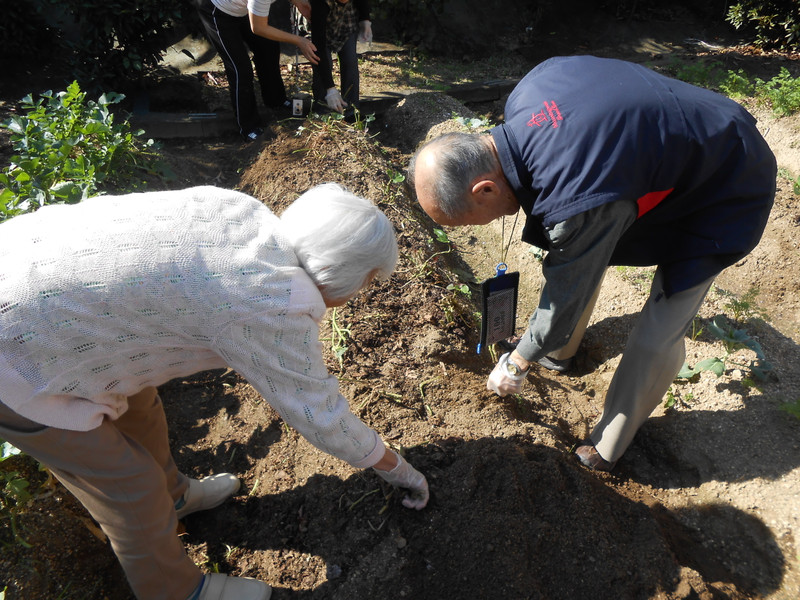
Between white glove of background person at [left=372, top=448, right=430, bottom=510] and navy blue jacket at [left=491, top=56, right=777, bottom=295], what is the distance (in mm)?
888

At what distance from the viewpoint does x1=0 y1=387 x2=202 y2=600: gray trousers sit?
1.38 meters

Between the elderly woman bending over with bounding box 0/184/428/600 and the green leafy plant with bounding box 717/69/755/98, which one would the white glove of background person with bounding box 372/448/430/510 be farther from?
the green leafy plant with bounding box 717/69/755/98

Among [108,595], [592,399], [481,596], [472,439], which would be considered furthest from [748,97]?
[108,595]

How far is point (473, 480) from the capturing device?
2023 millimetres

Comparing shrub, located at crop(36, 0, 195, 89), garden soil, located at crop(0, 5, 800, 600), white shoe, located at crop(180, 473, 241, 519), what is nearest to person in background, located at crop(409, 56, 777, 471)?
garden soil, located at crop(0, 5, 800, 600)

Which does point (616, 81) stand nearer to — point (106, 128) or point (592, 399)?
point (592, 399)

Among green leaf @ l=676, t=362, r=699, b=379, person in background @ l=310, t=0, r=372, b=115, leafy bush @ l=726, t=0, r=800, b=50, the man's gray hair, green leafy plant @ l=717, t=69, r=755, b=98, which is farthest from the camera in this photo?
leafy bush @ l=726, t=0, r=800, b=50

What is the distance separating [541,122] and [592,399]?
5.59 ft

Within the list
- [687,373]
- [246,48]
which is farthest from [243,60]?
[687,373]

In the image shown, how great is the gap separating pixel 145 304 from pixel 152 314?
0.03 m

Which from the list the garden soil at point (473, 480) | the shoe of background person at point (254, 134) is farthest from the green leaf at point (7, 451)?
the shoe of background person at point (254, 134)

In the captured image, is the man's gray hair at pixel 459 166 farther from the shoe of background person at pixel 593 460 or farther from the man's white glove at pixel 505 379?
the shoe of background person at pixel 593 460

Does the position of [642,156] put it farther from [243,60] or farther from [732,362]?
[243,60]

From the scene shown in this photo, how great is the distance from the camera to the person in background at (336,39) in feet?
14.4
